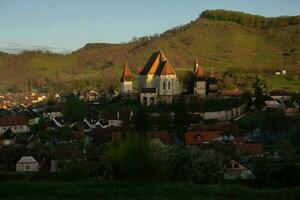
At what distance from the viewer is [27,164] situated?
3281cm

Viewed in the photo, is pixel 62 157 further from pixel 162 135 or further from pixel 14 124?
pixel 14 124

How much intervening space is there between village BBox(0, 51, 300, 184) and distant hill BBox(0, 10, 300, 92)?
2085cm

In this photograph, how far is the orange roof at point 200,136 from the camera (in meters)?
37.8

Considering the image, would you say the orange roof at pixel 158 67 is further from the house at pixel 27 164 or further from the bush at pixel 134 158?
the bush at pixel 134 158

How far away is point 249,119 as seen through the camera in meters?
45.7

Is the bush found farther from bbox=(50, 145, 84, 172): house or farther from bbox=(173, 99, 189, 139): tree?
bbox=(173, 99, 189, 139): tree

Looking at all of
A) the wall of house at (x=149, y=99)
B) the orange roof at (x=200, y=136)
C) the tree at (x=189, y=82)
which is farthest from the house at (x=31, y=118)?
the orange roof at (x=200, y=136)

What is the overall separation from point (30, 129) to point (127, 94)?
10.3 metres

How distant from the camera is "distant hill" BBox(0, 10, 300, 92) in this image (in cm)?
9200

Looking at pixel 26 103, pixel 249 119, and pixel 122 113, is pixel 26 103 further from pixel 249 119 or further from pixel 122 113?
pixel 249 119

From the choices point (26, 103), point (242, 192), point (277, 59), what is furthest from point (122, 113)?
point (277, 59)

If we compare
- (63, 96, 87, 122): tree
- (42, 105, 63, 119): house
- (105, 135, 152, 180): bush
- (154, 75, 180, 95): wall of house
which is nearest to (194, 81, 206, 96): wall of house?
(154, 75, 180, 95): wall of house

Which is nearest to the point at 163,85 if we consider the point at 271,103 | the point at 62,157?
the point at 271,103

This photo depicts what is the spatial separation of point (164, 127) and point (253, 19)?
9125 centimetres
